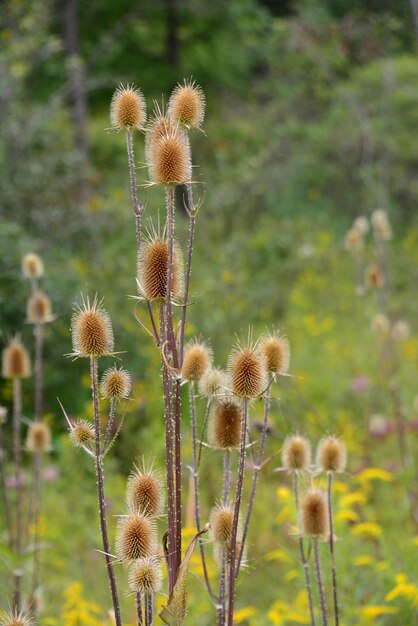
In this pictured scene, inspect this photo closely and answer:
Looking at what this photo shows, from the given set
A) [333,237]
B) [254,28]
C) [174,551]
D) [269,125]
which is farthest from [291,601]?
[269,125]

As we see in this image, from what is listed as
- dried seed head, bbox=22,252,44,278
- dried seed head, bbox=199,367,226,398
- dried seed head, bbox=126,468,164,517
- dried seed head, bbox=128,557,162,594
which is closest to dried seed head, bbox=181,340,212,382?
dried seed head, bbox=199,367,226,398

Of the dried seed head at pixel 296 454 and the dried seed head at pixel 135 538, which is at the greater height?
the dried seed head at pixel 296 454

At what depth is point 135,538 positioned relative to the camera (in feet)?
4.52

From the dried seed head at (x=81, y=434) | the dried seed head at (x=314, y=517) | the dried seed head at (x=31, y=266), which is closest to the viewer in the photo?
the dried seed head at (x=81, y=434)

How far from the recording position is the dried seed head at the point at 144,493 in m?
1.42

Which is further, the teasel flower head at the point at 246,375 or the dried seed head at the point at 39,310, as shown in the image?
the dried seed head at the point at 39,310

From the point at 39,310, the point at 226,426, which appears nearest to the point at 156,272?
the point at 226,426

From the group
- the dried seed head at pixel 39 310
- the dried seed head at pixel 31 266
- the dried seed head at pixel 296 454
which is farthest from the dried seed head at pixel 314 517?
the dried seed head at pixel 31 266

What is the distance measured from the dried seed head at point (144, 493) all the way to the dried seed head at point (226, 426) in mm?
199

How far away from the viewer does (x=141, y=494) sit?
1.43m

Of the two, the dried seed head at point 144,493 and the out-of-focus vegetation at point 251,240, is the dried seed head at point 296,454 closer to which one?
the out-of-focus vegetation at point 251,240

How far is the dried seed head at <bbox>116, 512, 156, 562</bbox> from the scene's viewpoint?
137 cm

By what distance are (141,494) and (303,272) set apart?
8.55m

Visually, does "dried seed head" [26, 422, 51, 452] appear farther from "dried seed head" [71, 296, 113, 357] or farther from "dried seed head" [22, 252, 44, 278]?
"dried seed head" [71, 296, 113, 357]
